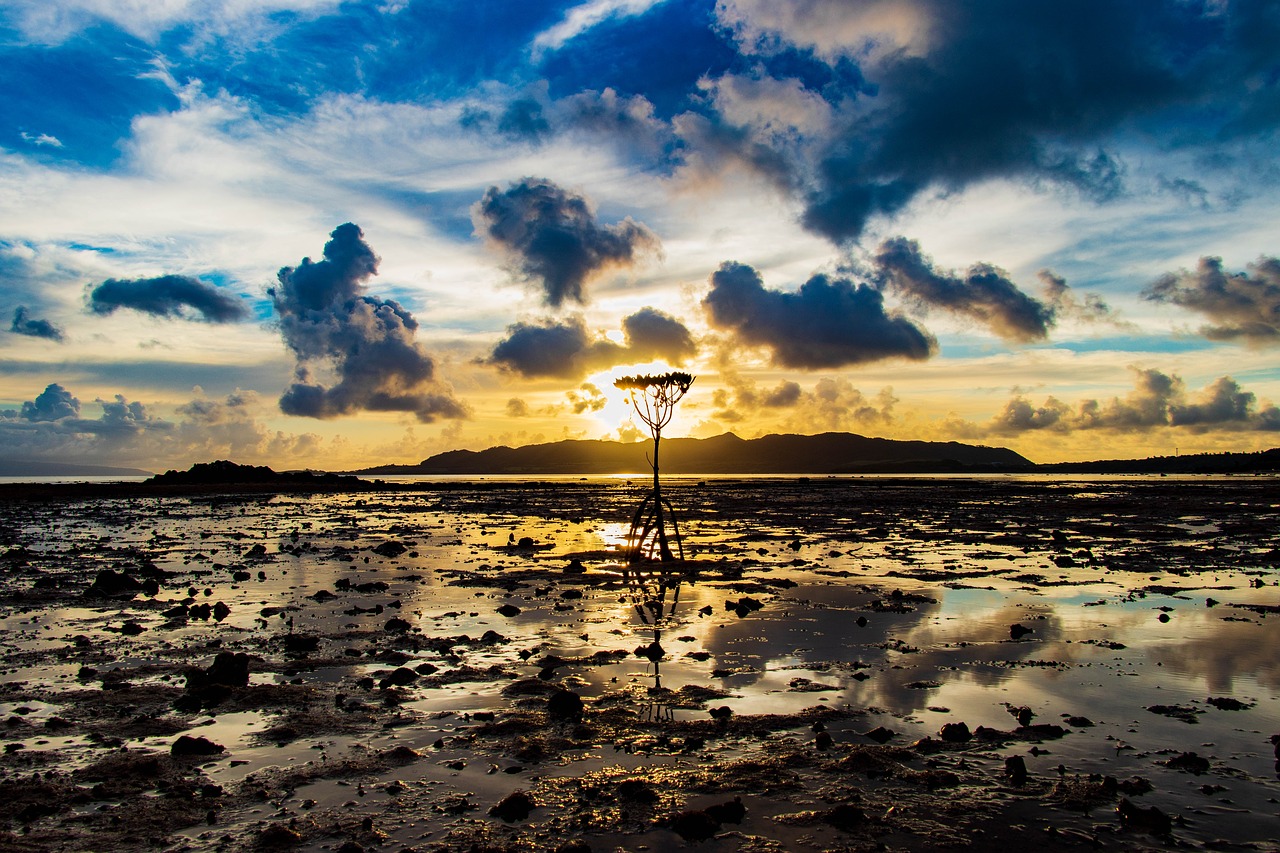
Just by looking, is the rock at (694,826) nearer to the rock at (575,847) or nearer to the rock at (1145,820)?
the rock at (575,847)

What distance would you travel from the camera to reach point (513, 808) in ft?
23.8

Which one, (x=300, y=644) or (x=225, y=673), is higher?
(x=225, y=673)

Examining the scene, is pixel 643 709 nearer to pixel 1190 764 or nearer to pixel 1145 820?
pixel 1145 820

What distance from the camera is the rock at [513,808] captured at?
7.19 metres

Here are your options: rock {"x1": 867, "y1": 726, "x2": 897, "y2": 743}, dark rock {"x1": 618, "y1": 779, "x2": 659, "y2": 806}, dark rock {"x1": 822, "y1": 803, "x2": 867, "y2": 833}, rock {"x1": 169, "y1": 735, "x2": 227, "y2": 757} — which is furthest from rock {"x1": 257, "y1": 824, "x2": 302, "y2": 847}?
rock {"x1": 867, "y1": 726, "x2": 897, "y2": 743}

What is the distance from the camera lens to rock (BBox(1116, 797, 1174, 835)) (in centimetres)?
687

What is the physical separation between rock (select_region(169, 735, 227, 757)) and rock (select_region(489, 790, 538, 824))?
13.7ft

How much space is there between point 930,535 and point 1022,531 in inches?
238

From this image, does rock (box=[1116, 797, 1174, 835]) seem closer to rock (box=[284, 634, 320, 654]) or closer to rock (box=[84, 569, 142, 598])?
rock (box=[284, 634, 320, 654])

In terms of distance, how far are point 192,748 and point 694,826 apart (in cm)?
641

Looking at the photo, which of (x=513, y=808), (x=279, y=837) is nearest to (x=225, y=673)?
(x=279, y=837)

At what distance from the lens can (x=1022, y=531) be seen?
131ft

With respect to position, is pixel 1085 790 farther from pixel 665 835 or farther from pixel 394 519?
pixel 394 519

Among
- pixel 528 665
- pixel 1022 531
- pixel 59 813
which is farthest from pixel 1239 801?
pixel 1022 531
